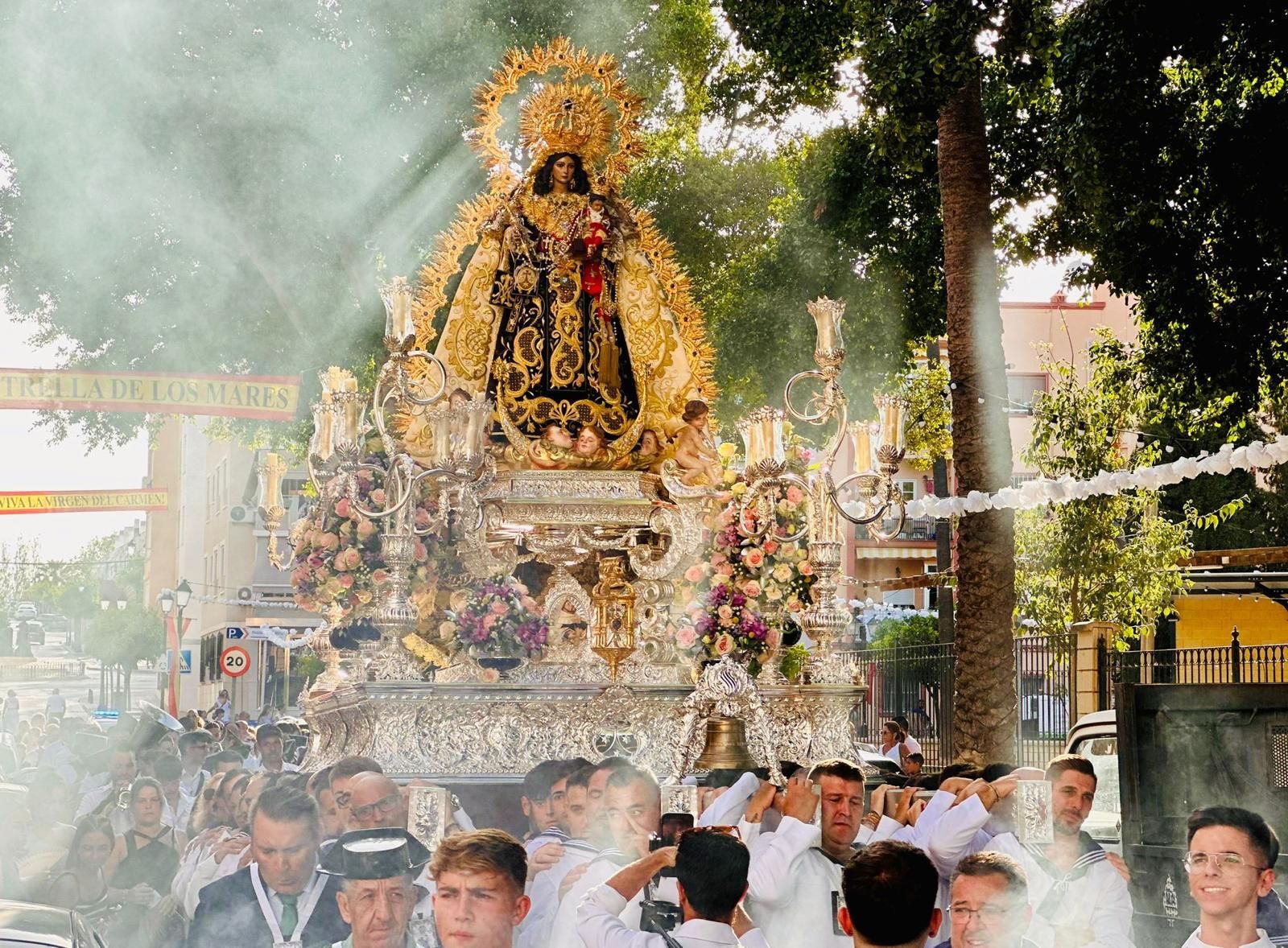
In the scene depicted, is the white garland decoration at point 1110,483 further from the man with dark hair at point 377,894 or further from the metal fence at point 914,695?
the metal fence at point 914,695

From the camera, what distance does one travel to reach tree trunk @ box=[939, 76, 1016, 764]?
13477 millimetres

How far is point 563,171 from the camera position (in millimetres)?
13633

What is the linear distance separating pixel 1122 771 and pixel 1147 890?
63 cm

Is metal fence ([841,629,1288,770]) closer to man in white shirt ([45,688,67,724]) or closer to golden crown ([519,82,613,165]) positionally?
golden crown ([519,82,613,165])

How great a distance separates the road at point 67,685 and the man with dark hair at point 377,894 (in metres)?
23.8

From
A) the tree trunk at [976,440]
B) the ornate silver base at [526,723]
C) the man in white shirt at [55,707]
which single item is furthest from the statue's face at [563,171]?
the man in white shirt at [55,707]

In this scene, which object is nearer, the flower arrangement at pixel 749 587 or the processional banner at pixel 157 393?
the flower arrangement at pixel 749 587

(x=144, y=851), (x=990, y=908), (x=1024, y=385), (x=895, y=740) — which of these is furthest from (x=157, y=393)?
(x=1024, y=385)

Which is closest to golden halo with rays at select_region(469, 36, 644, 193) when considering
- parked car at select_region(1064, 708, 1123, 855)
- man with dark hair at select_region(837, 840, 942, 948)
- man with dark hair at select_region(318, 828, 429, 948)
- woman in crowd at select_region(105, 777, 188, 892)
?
parked car at select_region(1064, 708, 1123, 855)

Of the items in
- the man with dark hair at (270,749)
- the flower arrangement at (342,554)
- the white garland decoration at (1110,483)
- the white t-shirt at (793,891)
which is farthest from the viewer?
the man with dark hair at (270,749)

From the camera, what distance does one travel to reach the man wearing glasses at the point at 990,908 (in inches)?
198

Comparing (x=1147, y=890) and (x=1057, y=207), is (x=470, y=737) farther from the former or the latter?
(x=1057, y=207)

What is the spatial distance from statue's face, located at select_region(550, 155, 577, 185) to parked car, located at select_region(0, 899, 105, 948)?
26.9 feet

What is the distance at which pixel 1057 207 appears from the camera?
17.4 m
